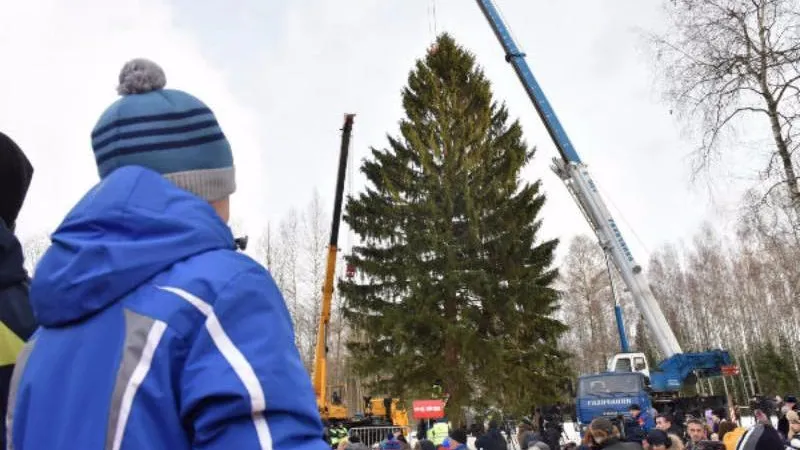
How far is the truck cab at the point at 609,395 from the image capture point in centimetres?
1742

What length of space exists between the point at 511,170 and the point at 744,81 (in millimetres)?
14256

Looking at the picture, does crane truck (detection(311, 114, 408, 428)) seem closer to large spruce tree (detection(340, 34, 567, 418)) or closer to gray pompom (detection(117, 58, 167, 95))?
large spruce tree (detection(340, 34, 567, 418))

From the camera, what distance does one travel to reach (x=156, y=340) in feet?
3.12

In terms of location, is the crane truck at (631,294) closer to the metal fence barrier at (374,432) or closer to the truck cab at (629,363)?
the truck cab at (629,363)

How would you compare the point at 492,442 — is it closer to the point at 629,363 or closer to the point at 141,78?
the point at 141,78

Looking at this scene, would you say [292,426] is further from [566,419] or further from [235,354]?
[566,419]

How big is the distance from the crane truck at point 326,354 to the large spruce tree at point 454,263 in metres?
0.93

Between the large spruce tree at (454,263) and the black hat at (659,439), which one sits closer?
the black hat at (659,439)

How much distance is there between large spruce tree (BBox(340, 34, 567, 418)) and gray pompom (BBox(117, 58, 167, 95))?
69.6ft

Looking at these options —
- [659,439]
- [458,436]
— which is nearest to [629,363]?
[458,436]

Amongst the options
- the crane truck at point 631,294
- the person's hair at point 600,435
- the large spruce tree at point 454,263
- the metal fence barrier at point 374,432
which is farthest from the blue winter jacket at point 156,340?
the large spruce tree at point 454,263

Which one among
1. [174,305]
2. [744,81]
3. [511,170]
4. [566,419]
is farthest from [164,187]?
[566,419]

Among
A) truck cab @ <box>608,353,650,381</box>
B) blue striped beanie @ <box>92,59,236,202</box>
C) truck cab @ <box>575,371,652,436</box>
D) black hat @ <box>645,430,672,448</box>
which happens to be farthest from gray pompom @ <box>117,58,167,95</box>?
truck cab @ <box>608,353,650,381</box>

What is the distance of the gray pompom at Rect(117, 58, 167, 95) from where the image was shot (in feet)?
4.25
